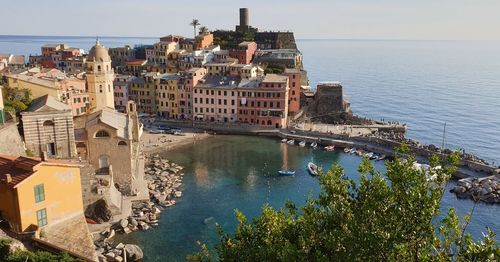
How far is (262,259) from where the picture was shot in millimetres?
15359

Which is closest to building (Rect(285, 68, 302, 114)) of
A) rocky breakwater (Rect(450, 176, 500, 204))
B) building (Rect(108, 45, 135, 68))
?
rocky breakwater (Rect(450, 176, 500, 204))

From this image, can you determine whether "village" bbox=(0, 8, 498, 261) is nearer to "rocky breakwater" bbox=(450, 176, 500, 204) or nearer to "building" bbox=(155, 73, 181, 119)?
"building" bbox=(155, 73, 181, 119)

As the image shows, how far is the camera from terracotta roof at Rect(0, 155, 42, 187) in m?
24.4

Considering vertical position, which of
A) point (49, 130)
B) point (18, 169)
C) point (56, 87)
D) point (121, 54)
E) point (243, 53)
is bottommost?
point (49, 130)

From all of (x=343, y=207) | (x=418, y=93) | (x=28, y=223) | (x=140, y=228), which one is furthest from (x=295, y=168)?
(x=418, y=93)

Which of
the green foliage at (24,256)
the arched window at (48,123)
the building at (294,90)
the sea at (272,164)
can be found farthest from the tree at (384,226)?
the building at (294,90)

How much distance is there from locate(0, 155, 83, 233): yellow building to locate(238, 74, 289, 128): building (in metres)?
47.6

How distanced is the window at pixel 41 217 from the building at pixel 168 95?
5265 cm

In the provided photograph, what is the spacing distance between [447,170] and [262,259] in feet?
23.0

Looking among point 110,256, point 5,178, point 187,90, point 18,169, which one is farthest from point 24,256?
point 187,90

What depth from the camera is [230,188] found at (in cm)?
4822

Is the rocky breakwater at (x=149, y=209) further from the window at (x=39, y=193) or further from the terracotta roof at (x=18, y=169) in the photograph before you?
the terracotta roof at (x=18, y=169)

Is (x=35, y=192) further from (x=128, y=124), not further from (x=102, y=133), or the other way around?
(x=128, y=124)

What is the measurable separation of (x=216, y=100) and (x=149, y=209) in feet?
122
